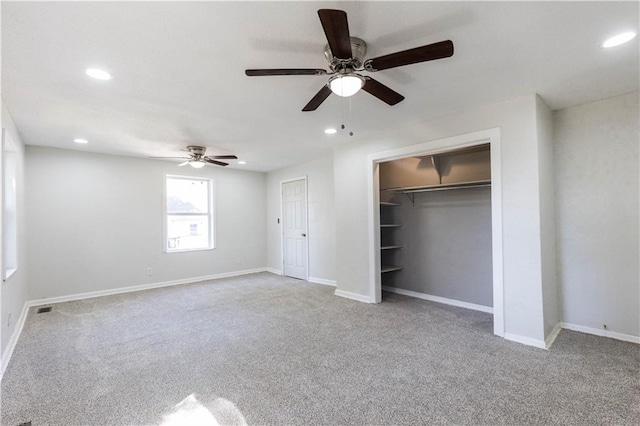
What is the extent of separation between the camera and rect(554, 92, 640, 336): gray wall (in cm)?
297

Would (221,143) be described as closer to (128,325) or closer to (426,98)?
(128,325)

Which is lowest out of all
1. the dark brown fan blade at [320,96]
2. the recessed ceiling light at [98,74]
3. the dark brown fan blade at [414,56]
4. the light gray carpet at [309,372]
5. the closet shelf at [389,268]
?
the light gray carpet at [309,372]

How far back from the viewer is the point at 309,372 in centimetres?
247

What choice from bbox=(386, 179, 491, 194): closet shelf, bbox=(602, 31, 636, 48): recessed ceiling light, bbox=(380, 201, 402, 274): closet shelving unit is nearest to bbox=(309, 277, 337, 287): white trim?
bbox=(380, 201, 402, 274): closet shelving unit

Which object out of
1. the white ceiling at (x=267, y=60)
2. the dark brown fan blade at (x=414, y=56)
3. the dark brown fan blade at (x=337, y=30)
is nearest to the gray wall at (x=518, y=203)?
the white ceiling at (x=267, y=60)

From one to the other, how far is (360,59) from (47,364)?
3.65m

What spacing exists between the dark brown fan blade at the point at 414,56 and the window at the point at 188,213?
5.28 metres

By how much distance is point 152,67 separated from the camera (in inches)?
91.7

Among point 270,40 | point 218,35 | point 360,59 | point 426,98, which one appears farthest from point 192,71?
point 426,98

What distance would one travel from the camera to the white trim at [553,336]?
2874 mm

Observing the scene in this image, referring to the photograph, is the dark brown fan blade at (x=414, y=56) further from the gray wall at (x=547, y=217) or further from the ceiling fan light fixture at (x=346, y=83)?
the gray wall at (x=547, y=217)

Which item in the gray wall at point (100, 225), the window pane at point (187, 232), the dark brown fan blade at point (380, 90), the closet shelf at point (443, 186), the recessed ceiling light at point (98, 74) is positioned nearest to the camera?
the dark brown fan blade at point (380, 90)

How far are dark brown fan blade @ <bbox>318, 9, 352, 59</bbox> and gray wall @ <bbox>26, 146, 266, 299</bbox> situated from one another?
5141 millimetres

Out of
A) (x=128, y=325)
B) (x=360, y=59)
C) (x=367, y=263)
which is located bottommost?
(x=128, y=325)
